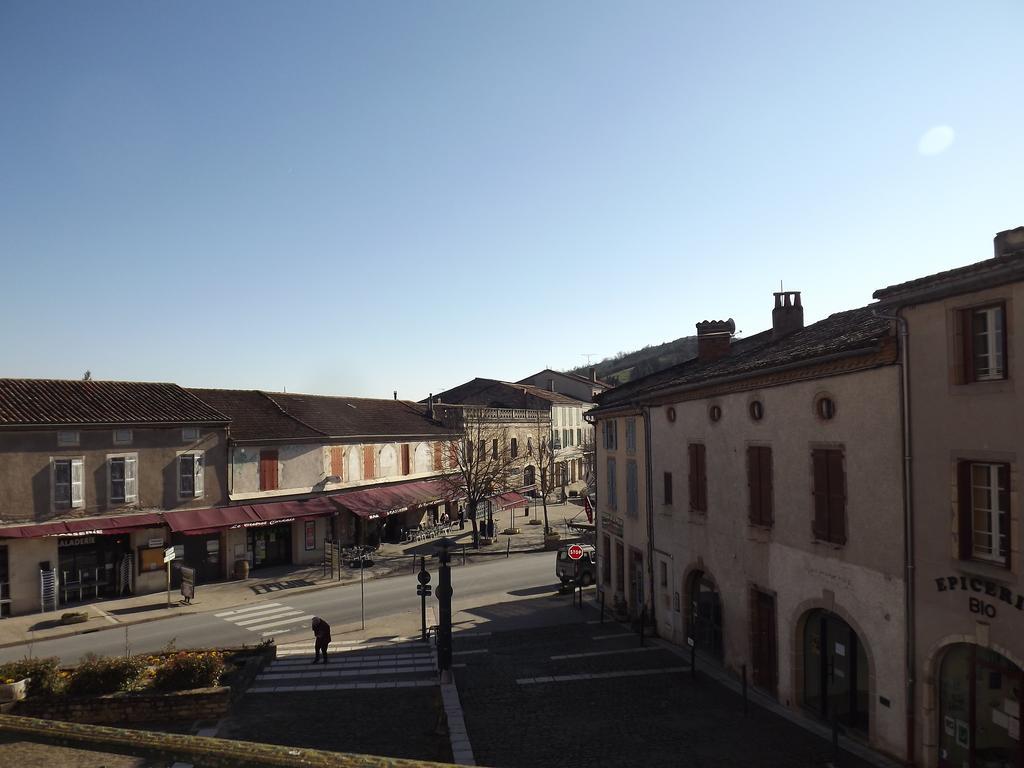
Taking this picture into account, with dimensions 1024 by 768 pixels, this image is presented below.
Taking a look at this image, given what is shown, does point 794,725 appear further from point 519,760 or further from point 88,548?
point 88,548

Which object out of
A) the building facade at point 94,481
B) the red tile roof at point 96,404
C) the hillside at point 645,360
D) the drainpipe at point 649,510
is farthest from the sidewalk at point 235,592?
the hillside at point 645,360

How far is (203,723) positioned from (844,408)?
13.4 meters

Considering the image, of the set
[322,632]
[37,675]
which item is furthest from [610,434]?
[37,675]

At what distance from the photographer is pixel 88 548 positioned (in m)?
27.2

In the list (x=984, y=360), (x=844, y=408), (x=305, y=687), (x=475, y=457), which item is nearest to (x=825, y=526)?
(x=844, y=408)

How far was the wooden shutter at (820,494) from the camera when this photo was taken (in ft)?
44.8

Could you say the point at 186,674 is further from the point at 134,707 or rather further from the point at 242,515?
the point at 242,515

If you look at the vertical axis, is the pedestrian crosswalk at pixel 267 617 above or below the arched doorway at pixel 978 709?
below

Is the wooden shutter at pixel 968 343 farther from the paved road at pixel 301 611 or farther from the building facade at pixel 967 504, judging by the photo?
the paved road at pixel 301 611

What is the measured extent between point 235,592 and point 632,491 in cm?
1693

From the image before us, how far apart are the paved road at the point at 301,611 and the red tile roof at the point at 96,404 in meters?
7.35

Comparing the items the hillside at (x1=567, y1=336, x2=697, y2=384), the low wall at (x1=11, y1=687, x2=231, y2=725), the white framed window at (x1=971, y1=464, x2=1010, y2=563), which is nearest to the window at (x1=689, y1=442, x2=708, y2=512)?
the white framed window at (x1=971, y1=464, x2=1010, y2=563)

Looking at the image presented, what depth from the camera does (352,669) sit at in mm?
17984

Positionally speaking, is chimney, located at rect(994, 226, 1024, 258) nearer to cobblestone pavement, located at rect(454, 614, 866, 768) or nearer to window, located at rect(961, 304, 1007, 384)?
window, located at rect(961, 304, 1007, 384)
